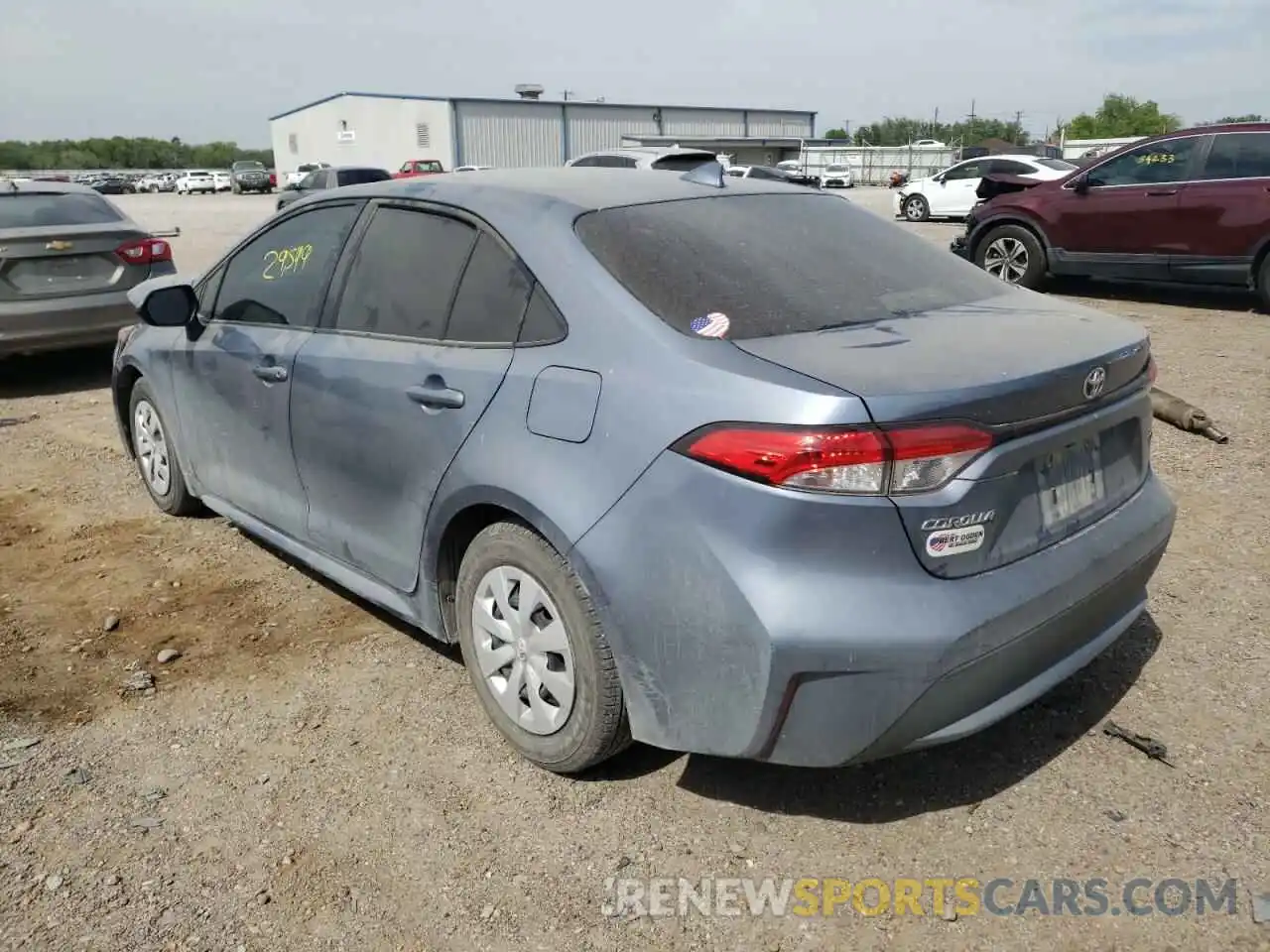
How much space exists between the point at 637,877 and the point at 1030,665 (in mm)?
1101

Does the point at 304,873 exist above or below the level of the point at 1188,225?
below

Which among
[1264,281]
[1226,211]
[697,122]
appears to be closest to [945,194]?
[1226,211]

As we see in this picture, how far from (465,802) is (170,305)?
100 inches

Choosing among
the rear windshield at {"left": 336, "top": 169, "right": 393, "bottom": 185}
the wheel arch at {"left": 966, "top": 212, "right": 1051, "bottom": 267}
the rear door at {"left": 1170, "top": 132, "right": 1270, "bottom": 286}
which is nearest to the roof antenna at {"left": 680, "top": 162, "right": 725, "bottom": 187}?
the rear door at {"left": 1170, "top": 132, "right": 1270, "bottom": 286}

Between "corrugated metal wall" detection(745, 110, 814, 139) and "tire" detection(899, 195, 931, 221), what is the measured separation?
139ft

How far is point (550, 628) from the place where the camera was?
271 centimetres

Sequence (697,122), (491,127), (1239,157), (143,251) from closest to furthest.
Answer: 1. (143,251)
2. (1239,157)
3. (491,127)
4. (697,122)

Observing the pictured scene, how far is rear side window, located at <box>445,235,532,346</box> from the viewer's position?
2.85 metres

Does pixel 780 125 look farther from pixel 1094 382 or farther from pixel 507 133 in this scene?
pixel 1094 382

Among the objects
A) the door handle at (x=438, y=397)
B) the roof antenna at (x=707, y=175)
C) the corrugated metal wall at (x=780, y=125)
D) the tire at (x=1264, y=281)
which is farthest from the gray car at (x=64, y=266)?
the corrugated metal wall at (x=780, y=125)

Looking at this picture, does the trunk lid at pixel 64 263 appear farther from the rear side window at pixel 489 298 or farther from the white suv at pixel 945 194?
the white suv at pixel 945 194

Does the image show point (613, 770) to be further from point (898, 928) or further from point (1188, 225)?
point (1188, 225)

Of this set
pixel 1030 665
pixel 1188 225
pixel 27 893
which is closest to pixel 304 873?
pixel 27 893

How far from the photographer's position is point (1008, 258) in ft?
35.2
